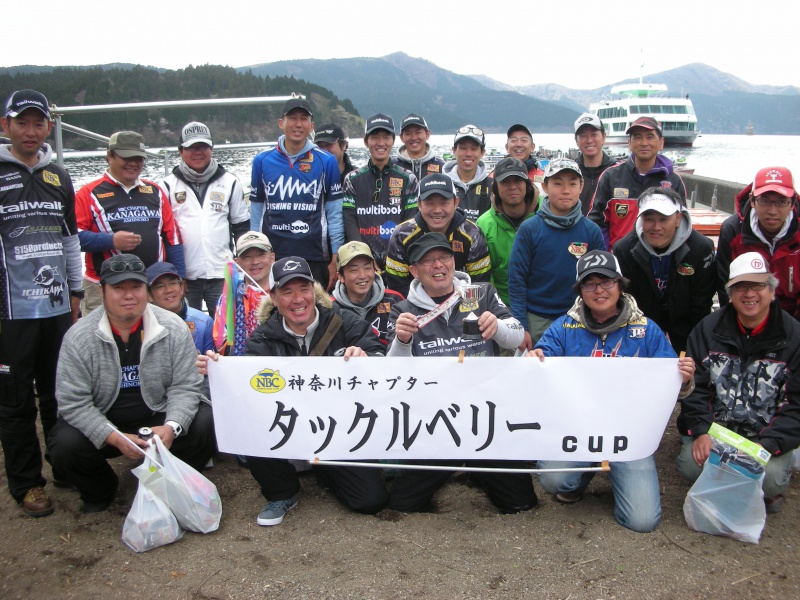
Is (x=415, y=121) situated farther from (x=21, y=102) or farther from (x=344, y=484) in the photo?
(x=344, y=484)

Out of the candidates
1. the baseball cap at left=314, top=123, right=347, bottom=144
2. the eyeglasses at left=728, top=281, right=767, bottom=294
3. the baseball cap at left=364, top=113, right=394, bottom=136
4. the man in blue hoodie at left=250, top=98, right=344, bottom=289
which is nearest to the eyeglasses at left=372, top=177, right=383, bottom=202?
the man in blue hoodie at left=250, top=98, right=344, bottom=289

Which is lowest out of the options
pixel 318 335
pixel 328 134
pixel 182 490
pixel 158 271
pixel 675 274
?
pixel 182 490

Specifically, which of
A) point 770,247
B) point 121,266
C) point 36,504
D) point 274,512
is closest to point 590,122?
point 770,247

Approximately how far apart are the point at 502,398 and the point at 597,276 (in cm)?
96

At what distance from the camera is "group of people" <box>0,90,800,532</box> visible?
3799mm

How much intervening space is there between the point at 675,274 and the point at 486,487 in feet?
6.78

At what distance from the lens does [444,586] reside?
10.4 feet

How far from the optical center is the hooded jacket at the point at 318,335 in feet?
13.2

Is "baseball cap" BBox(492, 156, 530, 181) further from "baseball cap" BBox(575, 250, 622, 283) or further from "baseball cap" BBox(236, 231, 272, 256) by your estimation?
"baseball cap" BBox(236, 231, 272, 256)

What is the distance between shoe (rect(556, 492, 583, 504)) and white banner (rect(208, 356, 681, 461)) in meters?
0.43

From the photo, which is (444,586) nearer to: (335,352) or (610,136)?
(335,352)

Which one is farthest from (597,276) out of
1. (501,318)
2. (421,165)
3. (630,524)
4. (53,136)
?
(53,136)

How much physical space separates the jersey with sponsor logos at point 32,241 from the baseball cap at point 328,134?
133 inches

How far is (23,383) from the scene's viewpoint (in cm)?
397
